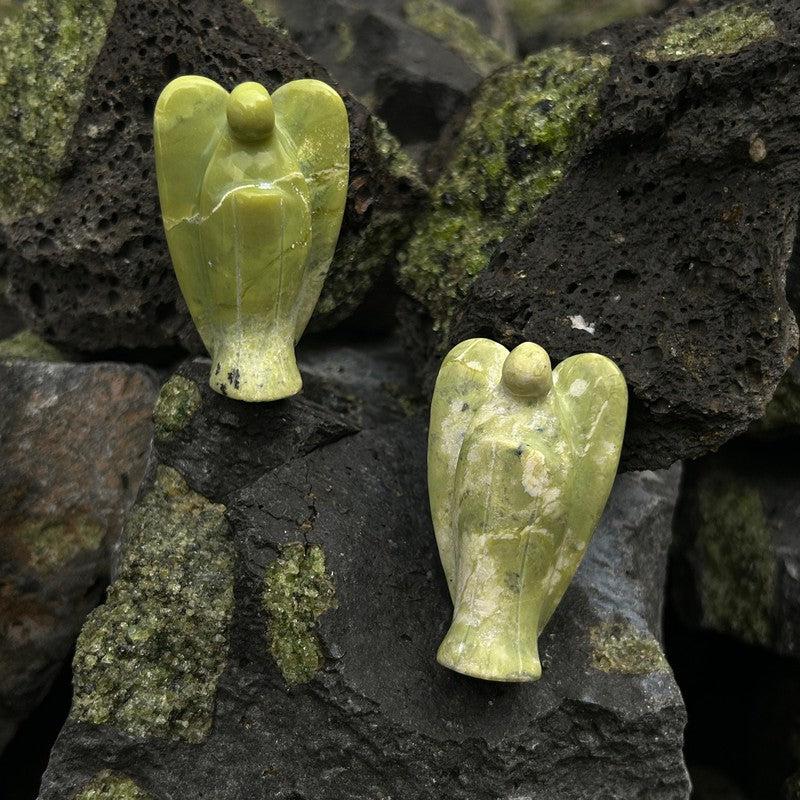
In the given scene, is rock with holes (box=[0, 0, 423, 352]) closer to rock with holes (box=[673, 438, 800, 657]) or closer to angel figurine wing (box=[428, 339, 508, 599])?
angel figurine wing (box=[428, 339, 508, 599])

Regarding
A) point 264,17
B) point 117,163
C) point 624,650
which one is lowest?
point 624,650

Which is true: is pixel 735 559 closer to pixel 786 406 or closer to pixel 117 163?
pixel 786 406

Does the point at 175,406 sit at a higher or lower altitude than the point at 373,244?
lower

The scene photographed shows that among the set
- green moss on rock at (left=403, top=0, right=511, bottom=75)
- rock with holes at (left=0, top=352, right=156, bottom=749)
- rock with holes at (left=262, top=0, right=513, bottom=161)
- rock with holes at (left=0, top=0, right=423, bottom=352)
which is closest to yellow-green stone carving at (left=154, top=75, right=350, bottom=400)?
rock with holes at (left=0, top=0, right=423, bottom=352)

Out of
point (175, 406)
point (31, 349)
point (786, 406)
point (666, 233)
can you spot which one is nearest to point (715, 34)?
point (666, 233)

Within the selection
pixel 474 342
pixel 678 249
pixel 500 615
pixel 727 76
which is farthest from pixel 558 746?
pixel 727 76

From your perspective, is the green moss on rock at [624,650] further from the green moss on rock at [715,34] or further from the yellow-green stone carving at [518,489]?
the green moss on rock at [715,34]

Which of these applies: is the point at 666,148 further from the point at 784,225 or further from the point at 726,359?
the point at 726,359
